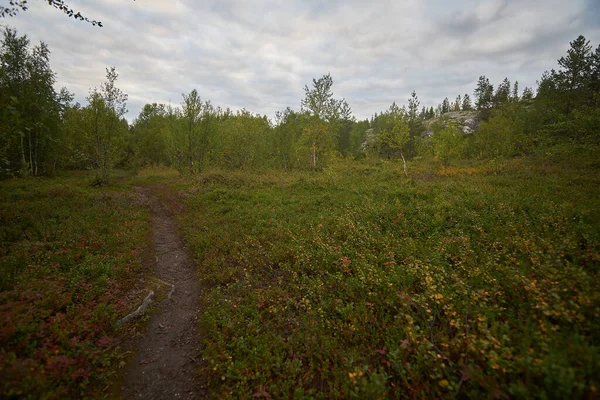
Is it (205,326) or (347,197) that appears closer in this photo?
(205,326)

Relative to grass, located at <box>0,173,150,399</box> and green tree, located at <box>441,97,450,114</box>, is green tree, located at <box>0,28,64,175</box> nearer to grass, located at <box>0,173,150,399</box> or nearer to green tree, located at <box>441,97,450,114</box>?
grass, located at <box>0,173,150,399</box>

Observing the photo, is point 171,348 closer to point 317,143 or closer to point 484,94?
point 317,143

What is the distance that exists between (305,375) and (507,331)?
390cm

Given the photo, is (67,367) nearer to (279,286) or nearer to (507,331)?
(279,286)

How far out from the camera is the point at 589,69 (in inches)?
1139

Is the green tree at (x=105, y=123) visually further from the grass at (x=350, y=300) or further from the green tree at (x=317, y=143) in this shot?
the green tree at (x=317, y=143)

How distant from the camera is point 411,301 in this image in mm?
5664

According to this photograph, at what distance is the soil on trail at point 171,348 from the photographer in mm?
4711

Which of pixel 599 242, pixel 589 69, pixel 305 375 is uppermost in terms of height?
pixel 589 69

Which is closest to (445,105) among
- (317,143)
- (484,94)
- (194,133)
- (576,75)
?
(484,94)

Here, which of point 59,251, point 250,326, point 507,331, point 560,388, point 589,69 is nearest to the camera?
point 560,388

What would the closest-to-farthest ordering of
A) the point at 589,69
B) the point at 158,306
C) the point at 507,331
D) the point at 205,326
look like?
the point at 507,331, the point at 205,326, the point at 158,306, the point at 589,69

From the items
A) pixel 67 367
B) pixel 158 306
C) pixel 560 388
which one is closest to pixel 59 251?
pixel 158 306

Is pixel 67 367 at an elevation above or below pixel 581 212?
below
